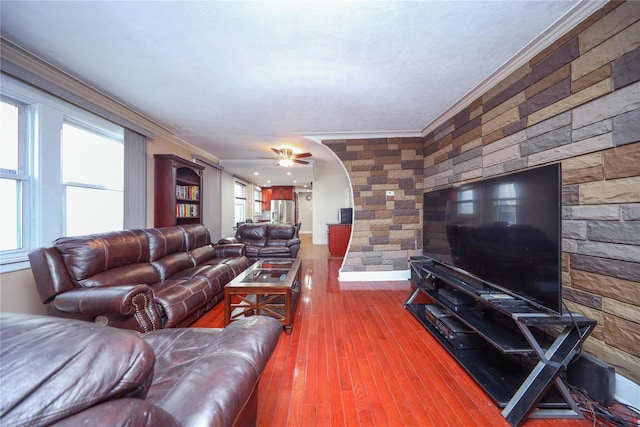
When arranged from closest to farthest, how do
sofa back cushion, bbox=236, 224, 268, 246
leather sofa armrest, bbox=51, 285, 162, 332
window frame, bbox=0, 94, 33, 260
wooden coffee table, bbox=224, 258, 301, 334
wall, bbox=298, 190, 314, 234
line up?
leather sofa armrest, bbox=51, 285, 162, 332
window frame, bbox=0, 94, 33, 260
wooden coffee table, bbox=224, 258, 301, 334
sofa back cushion, bbox=236, 224, 268, 246
wall, bbox=298, 190, 314, 234

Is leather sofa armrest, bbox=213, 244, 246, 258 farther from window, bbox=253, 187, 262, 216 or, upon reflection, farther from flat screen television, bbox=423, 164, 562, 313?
window, bbox=253, 187, 262, 216

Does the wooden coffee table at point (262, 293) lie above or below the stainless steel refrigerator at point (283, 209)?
below

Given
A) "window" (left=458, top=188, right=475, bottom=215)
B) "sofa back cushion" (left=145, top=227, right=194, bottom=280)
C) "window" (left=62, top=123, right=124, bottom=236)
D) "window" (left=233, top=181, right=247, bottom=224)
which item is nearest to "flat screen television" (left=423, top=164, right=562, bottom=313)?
"window" (left=458, top=188, right=475, bottom=215)

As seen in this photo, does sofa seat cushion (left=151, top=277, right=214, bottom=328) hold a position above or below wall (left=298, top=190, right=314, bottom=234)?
below

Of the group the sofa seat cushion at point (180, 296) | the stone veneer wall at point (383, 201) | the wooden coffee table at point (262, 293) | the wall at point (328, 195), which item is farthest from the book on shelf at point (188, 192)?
the wall at point (328, 195)

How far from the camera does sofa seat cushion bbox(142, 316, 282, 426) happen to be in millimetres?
646

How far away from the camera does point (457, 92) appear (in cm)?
243

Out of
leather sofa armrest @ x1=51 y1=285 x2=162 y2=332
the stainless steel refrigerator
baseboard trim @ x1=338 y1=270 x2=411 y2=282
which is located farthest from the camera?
the stainless steel refrigerator

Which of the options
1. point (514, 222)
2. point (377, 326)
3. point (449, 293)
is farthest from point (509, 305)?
point (377, 326)

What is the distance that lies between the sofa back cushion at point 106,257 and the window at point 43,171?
0.40m

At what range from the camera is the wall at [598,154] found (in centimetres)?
129

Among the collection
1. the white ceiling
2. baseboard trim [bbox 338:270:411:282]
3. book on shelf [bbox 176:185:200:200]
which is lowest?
baseboard trim [bbox 338:270:411:282]

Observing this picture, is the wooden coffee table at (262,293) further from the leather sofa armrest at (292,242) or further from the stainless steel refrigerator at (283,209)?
the stainless steel refrigerator at (283,209)

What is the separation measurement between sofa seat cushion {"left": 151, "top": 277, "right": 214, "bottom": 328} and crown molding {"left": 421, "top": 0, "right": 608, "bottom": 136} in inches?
A: 139
